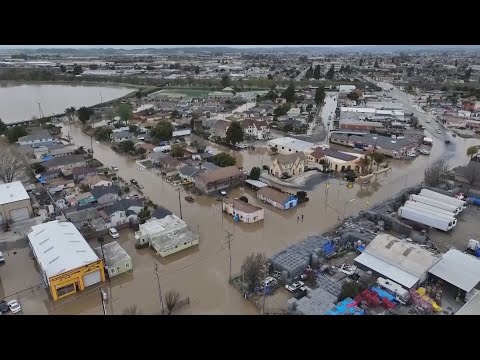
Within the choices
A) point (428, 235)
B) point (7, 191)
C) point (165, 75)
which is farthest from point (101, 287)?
point (165, 75)

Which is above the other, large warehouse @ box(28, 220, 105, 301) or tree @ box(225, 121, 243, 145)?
tree @ box(225, 121, 243, 145)

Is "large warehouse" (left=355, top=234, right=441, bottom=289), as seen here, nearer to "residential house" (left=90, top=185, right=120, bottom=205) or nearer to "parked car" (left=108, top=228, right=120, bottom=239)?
"parked car" (left=108, top=228, right=120, bottom=239)

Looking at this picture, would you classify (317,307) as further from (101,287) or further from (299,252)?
(101,287)

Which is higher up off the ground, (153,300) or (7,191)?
(7,191)

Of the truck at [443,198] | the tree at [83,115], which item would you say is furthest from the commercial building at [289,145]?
the tree at [83,115]

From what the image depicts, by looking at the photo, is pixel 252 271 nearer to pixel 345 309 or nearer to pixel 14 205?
pixel 345 309

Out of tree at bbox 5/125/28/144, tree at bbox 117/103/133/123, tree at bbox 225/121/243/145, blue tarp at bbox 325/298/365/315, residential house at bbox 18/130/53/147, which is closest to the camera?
blue tarp at bbox 325/298/365/315

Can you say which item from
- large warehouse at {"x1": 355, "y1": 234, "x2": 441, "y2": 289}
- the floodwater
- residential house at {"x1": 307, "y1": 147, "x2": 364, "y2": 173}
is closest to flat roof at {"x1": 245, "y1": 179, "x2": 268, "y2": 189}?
residential house at {"x1": 307, "y1": 147, "x2": 364, "y2": 173}

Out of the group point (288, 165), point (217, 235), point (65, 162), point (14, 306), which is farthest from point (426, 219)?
point (65, 162)
